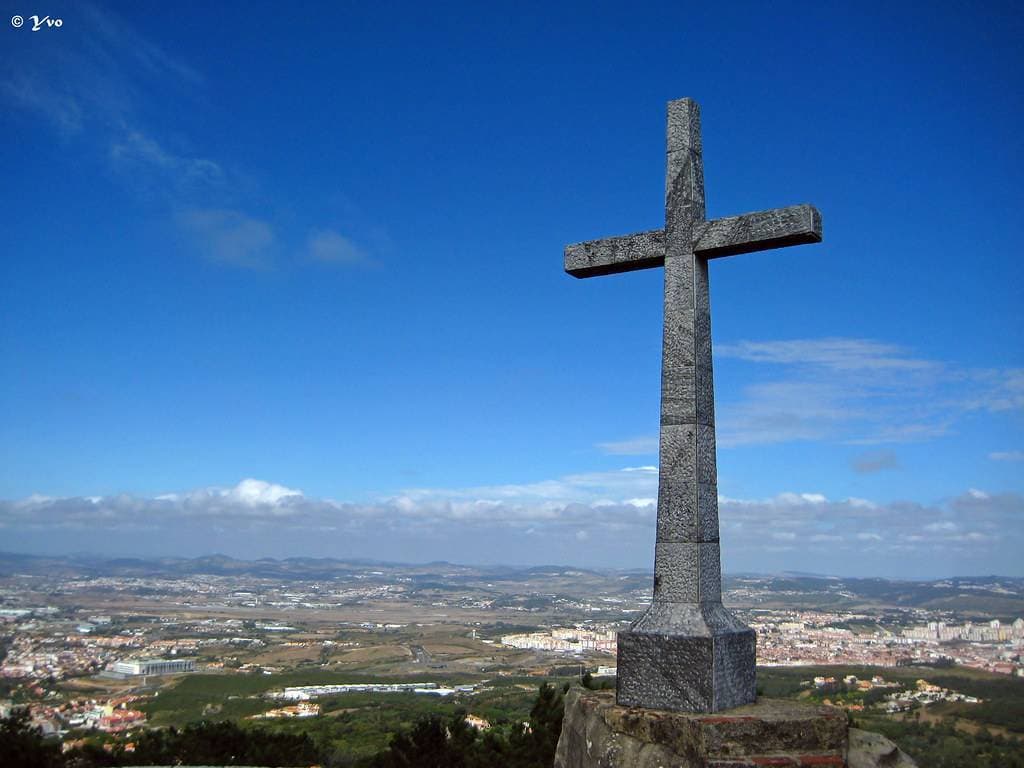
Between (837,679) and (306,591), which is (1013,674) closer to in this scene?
(837,679)

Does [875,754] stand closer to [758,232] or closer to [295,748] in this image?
[758,232]

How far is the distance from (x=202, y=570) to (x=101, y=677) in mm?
91699

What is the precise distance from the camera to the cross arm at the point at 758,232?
5.62 meters

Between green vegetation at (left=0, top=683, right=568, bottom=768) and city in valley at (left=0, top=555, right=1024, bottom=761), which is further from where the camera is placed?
city in valley at (left=0, top=555, right=1024, bottom=761)

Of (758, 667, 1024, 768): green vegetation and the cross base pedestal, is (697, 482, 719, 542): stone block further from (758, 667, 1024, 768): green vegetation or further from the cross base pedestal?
(758, 667, 1024, 768): green vegetation

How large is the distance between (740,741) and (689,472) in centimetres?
166

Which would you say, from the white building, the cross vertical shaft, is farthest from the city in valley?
the cross vertical shaft

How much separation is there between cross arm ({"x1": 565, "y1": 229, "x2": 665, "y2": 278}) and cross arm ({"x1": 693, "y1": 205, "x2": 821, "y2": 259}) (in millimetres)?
341

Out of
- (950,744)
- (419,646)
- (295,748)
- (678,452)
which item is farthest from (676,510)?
(419,646)

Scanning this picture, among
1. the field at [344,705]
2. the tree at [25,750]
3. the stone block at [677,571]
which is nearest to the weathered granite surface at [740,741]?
the stone block at [677,571]

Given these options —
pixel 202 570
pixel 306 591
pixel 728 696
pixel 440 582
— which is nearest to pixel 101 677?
pixel 728 696

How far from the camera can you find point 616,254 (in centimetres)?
645

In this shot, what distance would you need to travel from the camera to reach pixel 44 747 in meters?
14.6

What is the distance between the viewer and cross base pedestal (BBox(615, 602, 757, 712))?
5199mm
